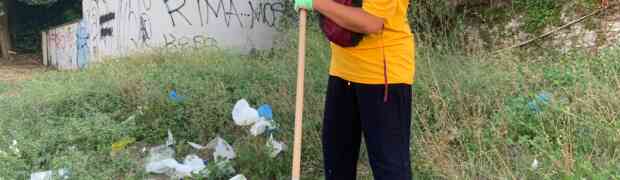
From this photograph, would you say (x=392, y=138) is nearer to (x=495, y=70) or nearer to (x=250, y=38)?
(x=495, y=70)

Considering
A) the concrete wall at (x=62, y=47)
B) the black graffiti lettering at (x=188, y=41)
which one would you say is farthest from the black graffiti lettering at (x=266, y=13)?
the concrete wall at (x=62, y=47)

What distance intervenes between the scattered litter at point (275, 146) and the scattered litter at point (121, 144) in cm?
111

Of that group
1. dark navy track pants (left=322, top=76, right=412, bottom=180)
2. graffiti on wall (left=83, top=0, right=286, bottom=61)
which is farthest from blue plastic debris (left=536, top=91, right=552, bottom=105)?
graffiti on wall (left=83, top=0, right=286, bottom=61)

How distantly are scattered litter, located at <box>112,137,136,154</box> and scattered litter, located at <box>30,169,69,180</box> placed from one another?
452mm

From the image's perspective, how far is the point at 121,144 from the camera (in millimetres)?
3820

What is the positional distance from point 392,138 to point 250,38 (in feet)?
23.4

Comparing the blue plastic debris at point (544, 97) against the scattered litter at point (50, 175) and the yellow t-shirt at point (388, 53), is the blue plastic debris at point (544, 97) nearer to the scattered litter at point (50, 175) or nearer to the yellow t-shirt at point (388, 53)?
the yellow t-shirt at point (388, 53)

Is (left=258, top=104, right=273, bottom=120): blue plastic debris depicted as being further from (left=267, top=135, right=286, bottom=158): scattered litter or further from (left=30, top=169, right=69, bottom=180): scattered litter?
(left=30, top=169, right=69, bottom=180): scattered litter

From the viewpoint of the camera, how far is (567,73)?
393cm

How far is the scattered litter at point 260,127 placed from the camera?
3.50 metres

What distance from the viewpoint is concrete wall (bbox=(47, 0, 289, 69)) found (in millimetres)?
8383

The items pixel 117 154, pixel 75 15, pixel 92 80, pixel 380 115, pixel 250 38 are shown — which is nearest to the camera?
pixel 380 115

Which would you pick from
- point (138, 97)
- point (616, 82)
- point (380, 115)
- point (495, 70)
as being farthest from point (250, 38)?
point (380, 115)

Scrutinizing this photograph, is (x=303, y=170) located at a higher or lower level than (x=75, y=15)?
lower
